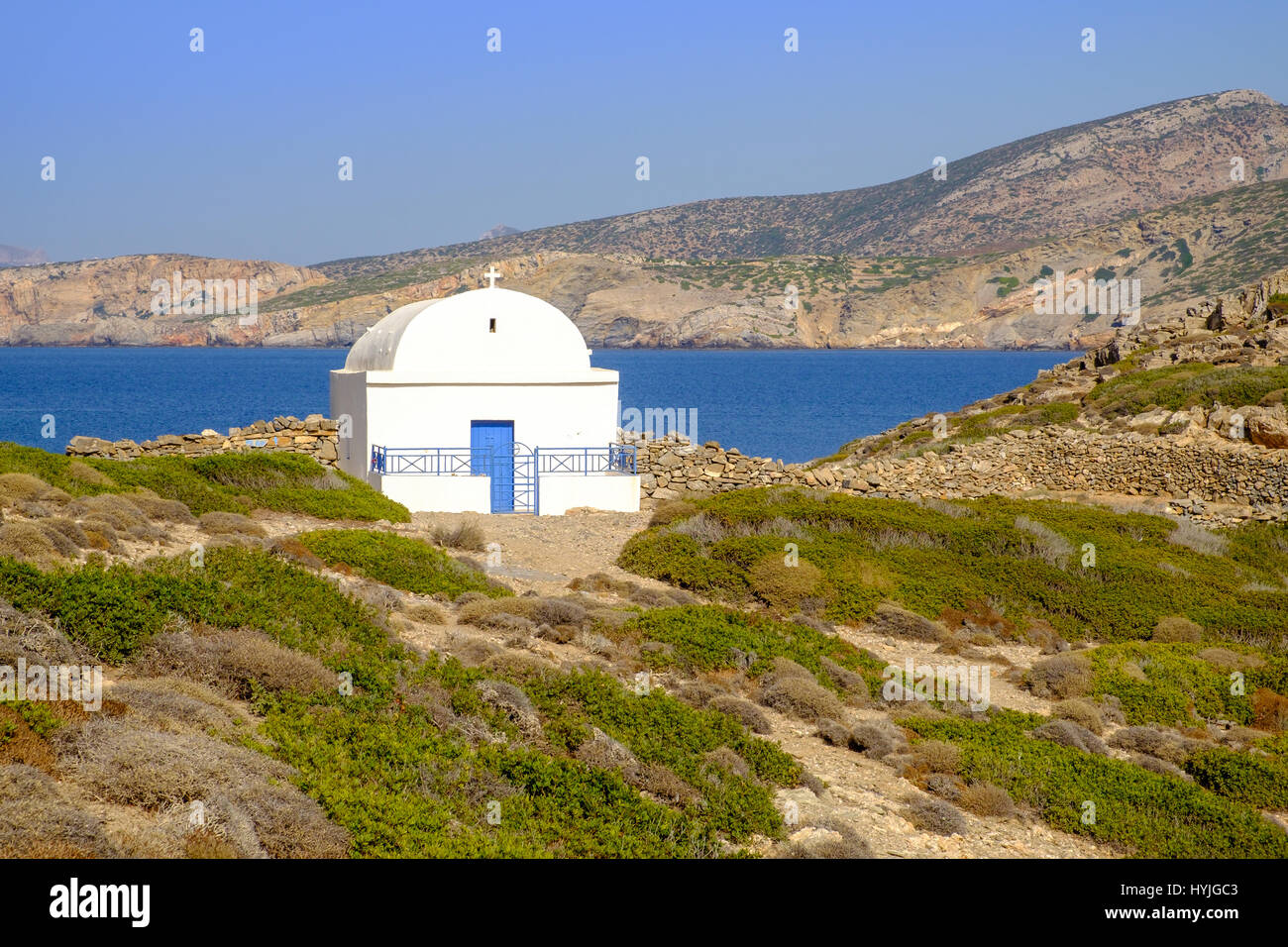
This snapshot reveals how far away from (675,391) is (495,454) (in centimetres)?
6938

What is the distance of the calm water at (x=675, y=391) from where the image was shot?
212 feet

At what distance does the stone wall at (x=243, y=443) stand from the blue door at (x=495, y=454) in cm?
301

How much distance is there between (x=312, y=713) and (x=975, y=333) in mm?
169971

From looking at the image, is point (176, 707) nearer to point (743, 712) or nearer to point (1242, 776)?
point (743, 712)

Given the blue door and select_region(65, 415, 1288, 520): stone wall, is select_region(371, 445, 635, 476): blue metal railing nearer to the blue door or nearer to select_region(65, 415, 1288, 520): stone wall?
the blue door

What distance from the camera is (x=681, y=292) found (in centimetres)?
17900

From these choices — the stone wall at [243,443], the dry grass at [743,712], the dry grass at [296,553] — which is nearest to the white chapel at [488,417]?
the stone wall at [243,443]

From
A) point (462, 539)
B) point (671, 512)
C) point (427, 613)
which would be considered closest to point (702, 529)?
point (671, 512)

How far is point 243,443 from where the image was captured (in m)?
22.3

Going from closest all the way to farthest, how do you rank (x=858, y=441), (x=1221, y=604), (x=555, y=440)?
1. (x=1221, y=604)
2. (x=555, y=440)
3. (x=858, y=441)

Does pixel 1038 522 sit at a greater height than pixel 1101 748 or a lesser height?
greater

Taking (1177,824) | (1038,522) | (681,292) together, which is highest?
(681,292)
